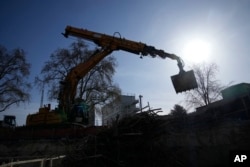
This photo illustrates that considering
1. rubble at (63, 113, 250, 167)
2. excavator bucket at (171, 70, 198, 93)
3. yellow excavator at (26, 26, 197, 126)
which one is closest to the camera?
rubble at (63, 113, 250, 167)

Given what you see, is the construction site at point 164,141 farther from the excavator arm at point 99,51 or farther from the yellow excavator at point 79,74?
the yellow excavator at point 79,74

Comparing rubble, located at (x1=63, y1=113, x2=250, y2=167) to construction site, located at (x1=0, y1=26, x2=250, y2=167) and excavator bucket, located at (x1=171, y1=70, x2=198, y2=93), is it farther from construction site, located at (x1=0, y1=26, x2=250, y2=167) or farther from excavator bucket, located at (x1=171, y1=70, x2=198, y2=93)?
excavator bucket, located at (x1=171, y1=70, x2=198, y2=93)

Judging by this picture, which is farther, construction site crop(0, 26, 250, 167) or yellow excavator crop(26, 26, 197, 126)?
yellow excavator crop(26, 26, 197, 126)

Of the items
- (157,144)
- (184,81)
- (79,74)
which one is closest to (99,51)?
(79,74)

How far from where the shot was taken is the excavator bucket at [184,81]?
11.7 m

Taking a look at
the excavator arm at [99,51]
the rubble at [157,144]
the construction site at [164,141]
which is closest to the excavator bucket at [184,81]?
the construction site at [164,141]

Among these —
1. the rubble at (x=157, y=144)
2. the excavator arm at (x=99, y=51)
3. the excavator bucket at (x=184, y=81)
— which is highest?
the excavator arm at (x=99, y=51)

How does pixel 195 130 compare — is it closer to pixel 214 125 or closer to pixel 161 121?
pixel 214 125

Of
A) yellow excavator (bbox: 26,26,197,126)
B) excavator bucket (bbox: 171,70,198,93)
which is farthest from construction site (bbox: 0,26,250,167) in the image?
yellow excavator (bbox: 26,26,197,126)

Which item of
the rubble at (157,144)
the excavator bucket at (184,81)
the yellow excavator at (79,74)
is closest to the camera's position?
the rubble at (157,144)

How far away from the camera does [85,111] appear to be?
603 inches

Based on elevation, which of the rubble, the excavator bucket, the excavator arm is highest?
the excavator arm

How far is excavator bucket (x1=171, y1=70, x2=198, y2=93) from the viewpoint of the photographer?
38.5 feet

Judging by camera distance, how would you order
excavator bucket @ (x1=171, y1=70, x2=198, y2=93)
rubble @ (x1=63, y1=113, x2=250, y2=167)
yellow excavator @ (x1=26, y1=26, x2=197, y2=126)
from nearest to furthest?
rubble @ (x1=63, y1=113, x2=250, y2=167)
excavator bucket @ (x1=171, y1=70, x2=198, y2=93)
yellow excavator @ (x1=26, y1=26, x2=197, y2=126)
